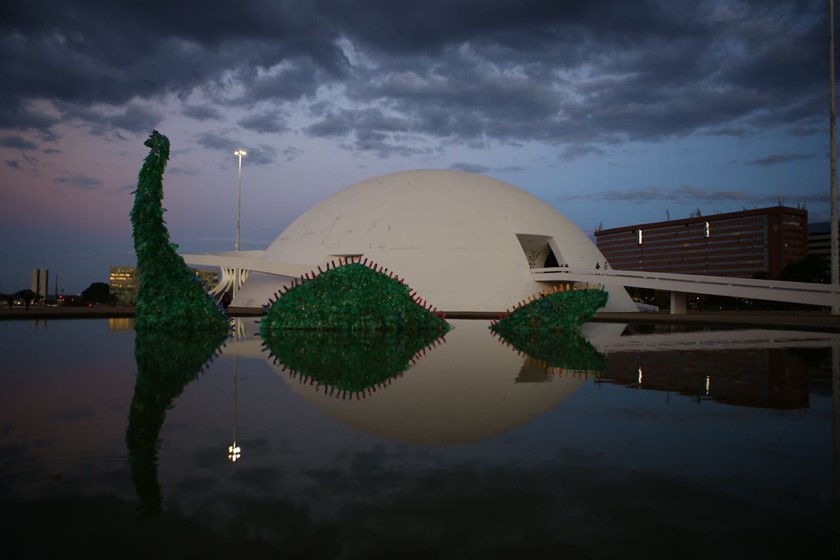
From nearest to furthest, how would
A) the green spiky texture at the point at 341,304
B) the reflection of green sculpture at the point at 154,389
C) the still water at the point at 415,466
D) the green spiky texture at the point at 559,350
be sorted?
the still water at the point at 415,466, the reflection of green sculpture at the point at 154,389, the green spiky texture at the point at 559,350, the green spiky texture at the point at 341,304

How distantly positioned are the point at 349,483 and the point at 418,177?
1314 inches

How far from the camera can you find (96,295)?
5366cm

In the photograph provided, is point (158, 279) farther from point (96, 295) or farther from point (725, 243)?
point (725, 243)

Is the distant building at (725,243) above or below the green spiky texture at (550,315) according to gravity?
above

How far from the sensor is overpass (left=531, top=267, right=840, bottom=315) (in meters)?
26.4

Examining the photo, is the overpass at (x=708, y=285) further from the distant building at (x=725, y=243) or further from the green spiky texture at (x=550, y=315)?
the distant building at (x=725, y=243)

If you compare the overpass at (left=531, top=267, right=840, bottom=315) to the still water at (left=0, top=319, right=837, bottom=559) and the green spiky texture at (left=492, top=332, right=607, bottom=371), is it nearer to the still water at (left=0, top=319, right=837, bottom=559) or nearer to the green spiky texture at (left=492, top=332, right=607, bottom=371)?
the green spiky texture at (left=492, top=332, right=607, bottom=371)

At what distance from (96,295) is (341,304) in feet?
145

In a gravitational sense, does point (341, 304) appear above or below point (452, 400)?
above

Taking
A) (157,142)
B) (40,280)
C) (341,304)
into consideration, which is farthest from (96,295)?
(341,304)

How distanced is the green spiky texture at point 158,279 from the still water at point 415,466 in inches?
333

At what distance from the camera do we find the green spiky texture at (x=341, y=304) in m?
17.3

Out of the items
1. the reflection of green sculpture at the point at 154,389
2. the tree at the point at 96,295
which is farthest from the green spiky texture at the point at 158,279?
the tree at the point at 96,295

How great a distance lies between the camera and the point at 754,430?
551 cm
